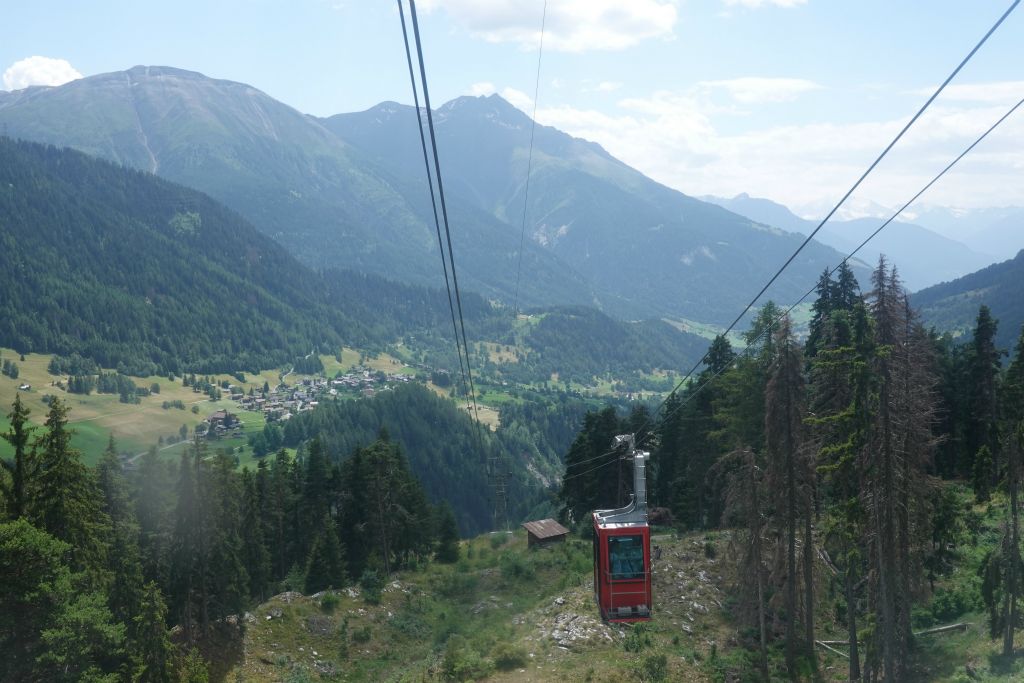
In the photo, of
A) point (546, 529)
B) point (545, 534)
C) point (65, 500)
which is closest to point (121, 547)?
point (65, 500)

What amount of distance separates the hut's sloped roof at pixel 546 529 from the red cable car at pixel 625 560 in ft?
121

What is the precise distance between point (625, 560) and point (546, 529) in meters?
39.1

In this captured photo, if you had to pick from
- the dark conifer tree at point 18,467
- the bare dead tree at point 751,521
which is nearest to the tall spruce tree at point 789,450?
the bare dead tree at point 751,521

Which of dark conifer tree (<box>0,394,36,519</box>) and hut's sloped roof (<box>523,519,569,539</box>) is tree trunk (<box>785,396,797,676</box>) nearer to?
hut's sloped roof (<box>523,519,569,539</box>)

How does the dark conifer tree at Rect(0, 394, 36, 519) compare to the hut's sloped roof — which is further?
the hut's sloped roof

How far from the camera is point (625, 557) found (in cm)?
2148

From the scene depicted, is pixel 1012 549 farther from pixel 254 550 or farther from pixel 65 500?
pixel 254 550

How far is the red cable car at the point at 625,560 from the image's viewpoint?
2127 centimetres

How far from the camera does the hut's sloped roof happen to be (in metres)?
58.1

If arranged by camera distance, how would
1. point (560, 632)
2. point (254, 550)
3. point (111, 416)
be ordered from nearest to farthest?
point (560, 632), point (254, 550), point (111, 416)

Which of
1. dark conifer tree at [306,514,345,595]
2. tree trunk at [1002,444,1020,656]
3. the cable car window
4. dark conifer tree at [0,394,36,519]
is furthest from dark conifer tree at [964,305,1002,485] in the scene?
dark conifer tree at [0,394,36,519]

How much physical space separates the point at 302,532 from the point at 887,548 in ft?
162

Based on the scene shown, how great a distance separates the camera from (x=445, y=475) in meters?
135

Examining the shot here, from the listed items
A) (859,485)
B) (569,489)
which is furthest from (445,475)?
(859,485)
